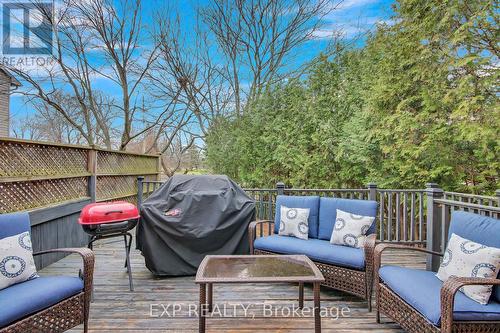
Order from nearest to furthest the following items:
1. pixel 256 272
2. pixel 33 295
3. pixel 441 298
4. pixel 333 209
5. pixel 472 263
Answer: pixel 441 298 → pixel 33 295 → pixel 472 263 → pixel 256 272 → pixel 333 209

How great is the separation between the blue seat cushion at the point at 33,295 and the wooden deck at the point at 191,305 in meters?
0.48

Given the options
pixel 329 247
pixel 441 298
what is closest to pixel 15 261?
pixel 329 247

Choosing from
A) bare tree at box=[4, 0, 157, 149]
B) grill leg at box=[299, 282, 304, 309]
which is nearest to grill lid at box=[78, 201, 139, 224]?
grill leg at box=[299, 282, 304, 309]

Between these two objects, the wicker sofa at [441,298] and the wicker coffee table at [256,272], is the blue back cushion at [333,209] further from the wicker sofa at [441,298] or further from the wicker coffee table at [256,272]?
the wicker coffee table at [256,272]

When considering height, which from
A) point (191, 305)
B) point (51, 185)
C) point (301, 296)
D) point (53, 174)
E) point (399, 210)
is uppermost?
point (53, 174)

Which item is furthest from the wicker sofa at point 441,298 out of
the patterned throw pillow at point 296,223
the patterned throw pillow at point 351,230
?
the patterned throw pillow at point 296,223

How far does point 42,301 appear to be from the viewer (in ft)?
6.28

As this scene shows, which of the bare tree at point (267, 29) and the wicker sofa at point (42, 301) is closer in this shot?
the wicker sofa at point (42, 301)

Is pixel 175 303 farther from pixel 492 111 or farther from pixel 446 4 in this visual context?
pixel 446 4

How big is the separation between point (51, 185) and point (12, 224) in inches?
86.9

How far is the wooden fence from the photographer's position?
11.4 ft

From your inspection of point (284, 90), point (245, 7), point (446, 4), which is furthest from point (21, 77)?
point (446, 4)

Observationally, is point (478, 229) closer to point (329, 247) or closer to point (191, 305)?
point (329, 247)

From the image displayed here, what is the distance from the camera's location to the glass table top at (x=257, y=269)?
2.15 metres
